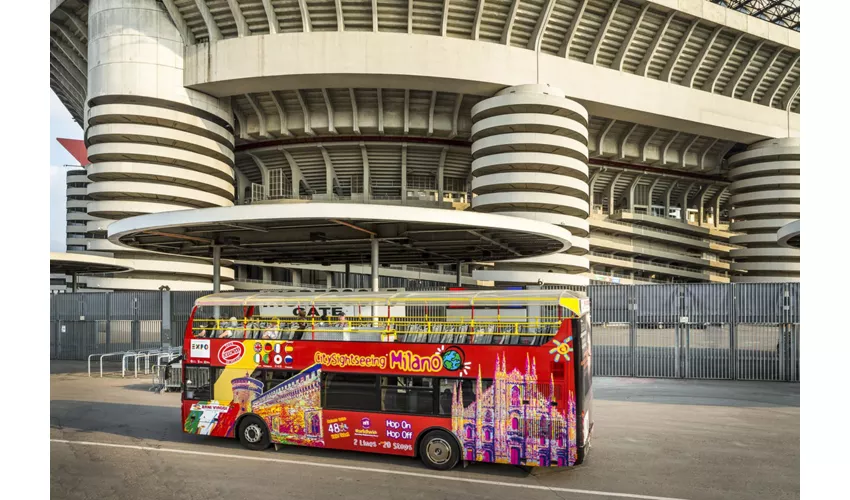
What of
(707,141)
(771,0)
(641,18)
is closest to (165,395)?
(641,18)

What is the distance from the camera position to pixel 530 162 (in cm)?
4722

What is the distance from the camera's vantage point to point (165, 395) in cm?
2291

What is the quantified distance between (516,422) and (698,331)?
55.3 ft

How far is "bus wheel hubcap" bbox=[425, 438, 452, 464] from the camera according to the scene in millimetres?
13164

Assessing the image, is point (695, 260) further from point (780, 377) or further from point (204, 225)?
point (204, 225)

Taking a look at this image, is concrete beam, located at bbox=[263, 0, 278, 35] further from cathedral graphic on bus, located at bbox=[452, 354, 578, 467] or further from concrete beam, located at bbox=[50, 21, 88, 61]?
cathedral graphic on bus, located at bbox=[452, 354, 578, 467]

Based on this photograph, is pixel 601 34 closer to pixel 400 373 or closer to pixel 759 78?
pixel 759 78

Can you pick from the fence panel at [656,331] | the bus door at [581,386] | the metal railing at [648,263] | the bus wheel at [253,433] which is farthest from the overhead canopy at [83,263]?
the metal railing at [648,263]

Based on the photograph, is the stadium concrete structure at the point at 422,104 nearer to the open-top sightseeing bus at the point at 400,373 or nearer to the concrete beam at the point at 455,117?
the concrete beam at the point at 455,117

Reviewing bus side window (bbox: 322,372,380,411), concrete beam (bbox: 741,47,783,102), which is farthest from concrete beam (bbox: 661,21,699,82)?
bus side window (bbox: 322,372,380,411)

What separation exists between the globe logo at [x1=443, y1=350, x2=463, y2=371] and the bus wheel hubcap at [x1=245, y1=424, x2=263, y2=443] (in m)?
4.84

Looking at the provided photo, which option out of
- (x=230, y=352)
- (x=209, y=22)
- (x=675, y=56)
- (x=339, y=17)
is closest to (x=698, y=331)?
(x=230, y=352)

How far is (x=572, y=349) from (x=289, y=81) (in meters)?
37.3

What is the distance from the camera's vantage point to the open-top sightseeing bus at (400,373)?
1251 centimetres
